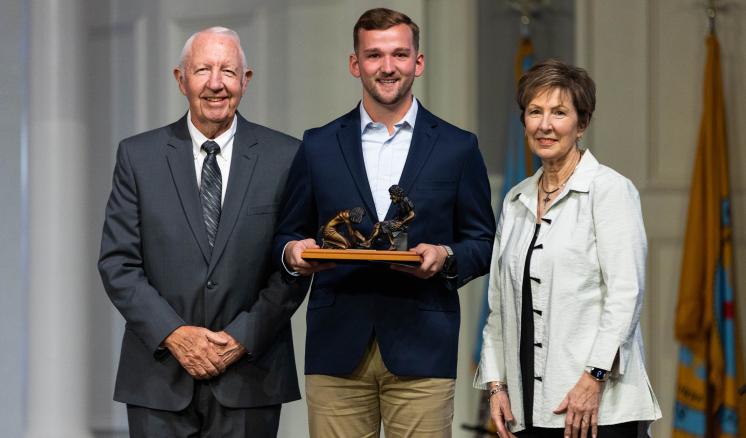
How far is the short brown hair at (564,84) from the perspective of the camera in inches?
101

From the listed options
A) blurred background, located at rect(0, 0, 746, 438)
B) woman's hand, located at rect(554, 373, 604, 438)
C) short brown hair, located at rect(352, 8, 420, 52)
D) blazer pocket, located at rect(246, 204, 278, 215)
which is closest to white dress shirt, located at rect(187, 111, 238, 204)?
blazer pocket, located at rect(246, 204, 278, 215)

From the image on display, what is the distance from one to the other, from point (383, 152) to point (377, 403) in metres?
0.64

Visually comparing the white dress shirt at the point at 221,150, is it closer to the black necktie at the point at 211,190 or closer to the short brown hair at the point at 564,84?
the black necktie at the point at 211,190

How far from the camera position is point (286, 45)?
191 inches

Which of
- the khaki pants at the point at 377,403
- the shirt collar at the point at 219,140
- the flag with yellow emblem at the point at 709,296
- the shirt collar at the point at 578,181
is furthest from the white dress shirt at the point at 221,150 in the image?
the flag with yellow emblem at the point at 709,296

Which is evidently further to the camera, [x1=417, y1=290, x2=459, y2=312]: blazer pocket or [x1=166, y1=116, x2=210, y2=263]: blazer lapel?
→ [x1=166, y1=116, x2=210, y2=263]: blazer lapel

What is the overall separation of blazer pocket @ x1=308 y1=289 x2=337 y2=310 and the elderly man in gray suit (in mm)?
92

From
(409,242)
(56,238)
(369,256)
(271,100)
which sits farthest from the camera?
(271,100)

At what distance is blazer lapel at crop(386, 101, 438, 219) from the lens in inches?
109

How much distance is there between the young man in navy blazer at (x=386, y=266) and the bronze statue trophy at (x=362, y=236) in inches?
2.9

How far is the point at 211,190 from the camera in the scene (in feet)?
9.68

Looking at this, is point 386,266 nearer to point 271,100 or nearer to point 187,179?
point 187,179

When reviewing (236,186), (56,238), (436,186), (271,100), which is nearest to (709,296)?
(271,100)

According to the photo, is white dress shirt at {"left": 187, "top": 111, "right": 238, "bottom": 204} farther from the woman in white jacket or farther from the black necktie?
the woman in white jacket
